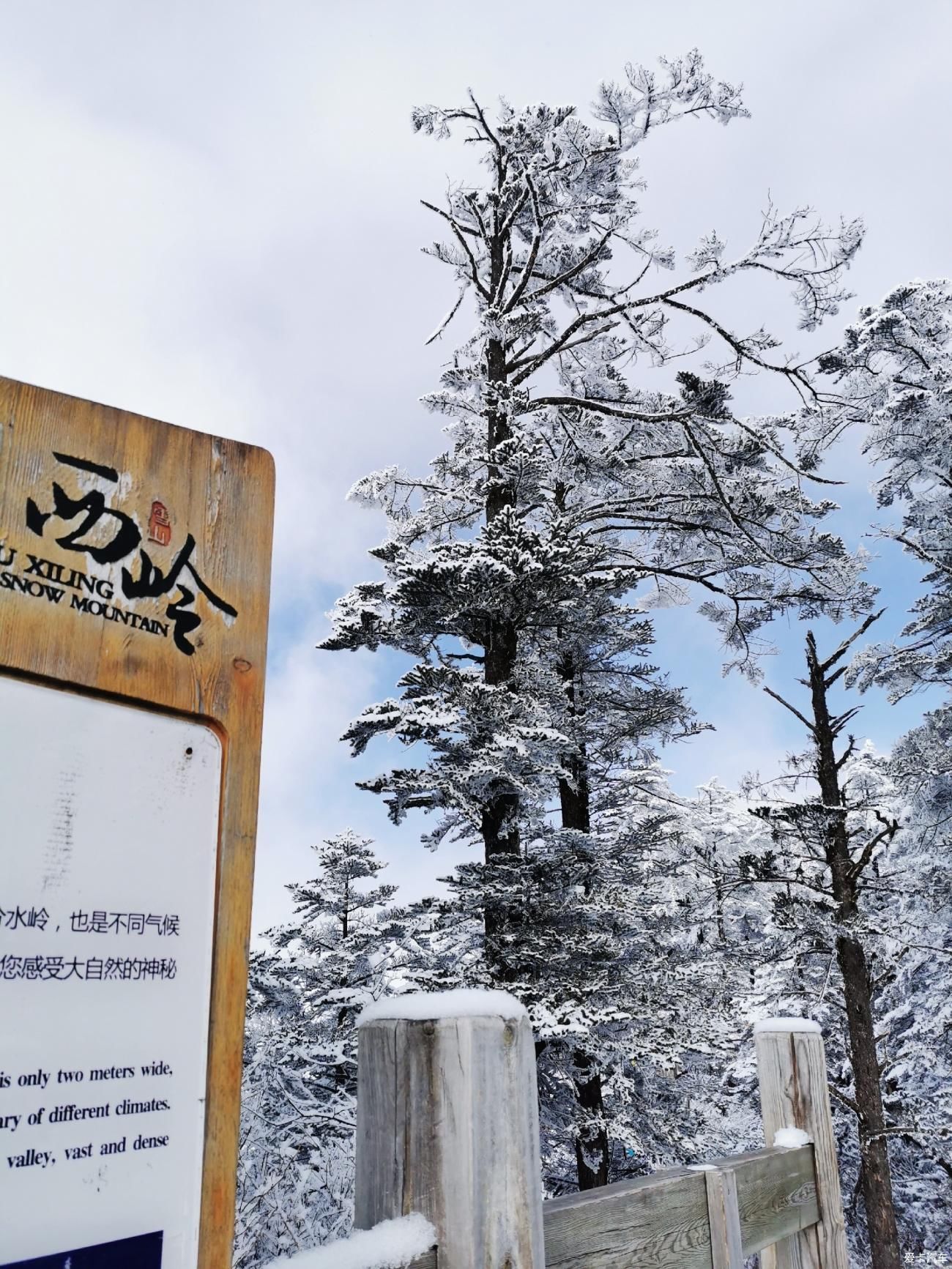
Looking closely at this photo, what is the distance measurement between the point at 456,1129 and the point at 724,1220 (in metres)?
1.28

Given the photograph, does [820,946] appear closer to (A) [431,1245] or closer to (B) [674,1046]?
(B) [674,1046]

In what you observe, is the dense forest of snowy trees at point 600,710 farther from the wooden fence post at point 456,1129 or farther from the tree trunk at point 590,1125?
the wooden fence post at point 456,1129

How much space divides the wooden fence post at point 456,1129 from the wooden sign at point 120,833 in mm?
303

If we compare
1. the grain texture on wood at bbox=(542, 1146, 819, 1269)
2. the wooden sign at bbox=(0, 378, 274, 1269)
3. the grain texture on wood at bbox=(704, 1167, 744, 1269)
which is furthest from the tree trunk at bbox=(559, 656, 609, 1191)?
the wooden sign at bbox=(0, 378, 274, 1269)

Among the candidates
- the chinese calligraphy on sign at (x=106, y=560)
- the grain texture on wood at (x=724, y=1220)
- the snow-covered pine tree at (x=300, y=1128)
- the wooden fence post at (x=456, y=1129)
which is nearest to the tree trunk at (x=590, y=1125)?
the snow-covered pine tree at (x=300, y=1128)

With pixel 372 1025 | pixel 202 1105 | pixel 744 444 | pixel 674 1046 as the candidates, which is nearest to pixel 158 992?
pixel 202 1105

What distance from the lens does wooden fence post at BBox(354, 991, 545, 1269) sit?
1285 millimetres

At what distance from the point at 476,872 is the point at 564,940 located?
3.14ft

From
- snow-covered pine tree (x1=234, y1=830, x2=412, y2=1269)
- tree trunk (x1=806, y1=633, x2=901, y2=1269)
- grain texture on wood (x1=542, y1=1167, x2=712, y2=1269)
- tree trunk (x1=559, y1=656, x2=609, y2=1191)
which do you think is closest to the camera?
grain texture on wood (x1=542, y1=1167, x2=712, y2=1269)

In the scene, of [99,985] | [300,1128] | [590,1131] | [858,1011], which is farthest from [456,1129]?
[858,1011]

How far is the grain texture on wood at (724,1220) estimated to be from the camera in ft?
6.85

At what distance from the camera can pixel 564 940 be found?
7.40 meters

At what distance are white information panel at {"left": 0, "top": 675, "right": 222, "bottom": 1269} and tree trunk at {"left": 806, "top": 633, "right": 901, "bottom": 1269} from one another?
12.0 m

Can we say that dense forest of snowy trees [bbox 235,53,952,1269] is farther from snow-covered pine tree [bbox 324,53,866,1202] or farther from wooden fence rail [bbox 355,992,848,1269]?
wooden fence rail [bbox 355,992,848,1269]
